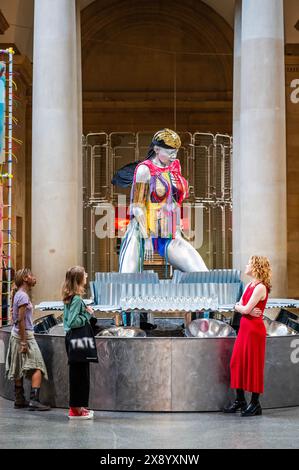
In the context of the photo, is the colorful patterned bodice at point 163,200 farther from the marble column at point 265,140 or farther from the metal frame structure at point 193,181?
the metal frame structure at point 193,181

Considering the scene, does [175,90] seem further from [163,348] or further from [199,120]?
[163,348]

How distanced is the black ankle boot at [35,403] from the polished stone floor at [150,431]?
0.15 meters

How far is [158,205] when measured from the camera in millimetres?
15922

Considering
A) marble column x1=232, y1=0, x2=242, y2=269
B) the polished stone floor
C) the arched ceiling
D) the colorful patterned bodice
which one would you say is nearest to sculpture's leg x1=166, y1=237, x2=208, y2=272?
the colorful patterned bodice

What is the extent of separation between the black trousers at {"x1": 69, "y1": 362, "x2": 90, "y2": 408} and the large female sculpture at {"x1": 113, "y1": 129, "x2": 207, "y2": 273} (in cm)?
465

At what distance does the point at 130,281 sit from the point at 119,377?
106 inches

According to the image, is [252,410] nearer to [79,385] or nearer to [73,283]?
[79,385]

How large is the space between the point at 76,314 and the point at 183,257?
4.61 m

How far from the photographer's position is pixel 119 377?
468 inches

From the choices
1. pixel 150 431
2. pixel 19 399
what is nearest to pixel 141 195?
pixel 19 399

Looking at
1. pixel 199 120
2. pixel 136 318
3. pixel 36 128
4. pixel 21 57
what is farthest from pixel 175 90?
pixel 136 318

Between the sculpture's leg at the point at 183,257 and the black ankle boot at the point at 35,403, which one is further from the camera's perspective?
the sculpture's leg at the point at 183,257

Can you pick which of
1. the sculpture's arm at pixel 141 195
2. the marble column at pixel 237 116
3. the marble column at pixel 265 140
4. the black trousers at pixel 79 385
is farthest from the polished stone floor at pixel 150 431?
the marble column at pixel 237 116

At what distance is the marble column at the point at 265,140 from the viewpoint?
20594 mm
